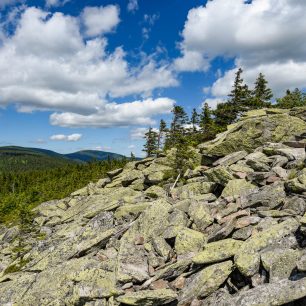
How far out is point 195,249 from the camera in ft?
63.2

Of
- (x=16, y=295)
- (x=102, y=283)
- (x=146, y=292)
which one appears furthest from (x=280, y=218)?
(x=16, y=295)

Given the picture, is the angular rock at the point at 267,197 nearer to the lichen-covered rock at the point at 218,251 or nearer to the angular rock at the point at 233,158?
the lichen-covered rock at the point at 218,251

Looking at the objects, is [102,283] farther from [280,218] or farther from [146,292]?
[280,218]

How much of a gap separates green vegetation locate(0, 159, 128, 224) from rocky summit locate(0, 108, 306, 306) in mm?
19069

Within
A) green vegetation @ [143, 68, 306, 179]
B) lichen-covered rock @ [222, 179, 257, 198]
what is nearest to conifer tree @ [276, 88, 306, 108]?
green vegetation @ [143, 68, 306, 179]

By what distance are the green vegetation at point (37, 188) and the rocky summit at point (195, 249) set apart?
1907cm

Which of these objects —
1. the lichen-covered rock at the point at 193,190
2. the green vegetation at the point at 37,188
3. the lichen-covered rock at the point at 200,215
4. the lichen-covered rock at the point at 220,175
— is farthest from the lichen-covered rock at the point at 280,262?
the green vegetation at the point at 37,188

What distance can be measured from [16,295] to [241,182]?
19345 mm

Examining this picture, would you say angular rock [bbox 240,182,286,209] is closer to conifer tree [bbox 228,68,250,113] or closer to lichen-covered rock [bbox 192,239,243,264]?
lichen-covered rock [bbox 192,239,243,264]

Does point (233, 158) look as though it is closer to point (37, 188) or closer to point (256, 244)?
point (256, 244)

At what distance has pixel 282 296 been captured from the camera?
12.1m

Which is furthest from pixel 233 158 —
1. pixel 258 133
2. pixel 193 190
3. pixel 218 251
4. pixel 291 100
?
pixel 291 100

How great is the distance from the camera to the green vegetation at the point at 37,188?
68.3m

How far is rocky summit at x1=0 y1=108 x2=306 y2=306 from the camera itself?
14891 millimetres
